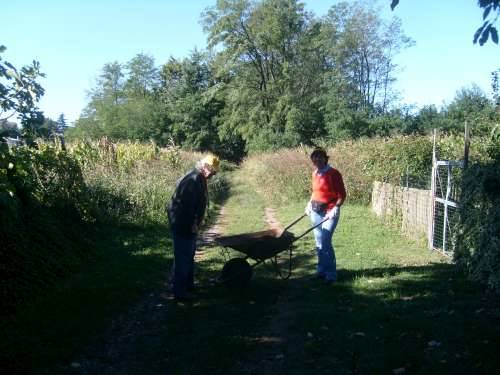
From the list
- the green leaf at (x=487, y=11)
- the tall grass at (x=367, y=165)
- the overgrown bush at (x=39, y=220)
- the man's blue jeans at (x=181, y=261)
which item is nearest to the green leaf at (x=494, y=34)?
the green leaf at (x=487, y=11)

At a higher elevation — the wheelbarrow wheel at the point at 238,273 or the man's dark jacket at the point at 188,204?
the man's dark jacket at the point at 188,204

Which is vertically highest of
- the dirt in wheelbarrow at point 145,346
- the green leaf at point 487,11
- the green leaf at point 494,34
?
the green leaf at point 487,11

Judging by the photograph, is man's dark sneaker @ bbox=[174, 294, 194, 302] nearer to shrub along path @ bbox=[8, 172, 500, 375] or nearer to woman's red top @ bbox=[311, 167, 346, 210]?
shrub along path @ bbox=[8, 172, 500, 375]

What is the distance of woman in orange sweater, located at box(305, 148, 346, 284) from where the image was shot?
24.1ft

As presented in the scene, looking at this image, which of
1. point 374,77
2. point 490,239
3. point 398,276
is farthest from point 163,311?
point 374,77

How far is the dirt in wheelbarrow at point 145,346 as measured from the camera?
4602 mm

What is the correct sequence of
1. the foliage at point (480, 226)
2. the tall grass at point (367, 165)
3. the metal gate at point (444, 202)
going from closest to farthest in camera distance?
the foliage at point (480, 226) < the metal gate at point (444, 202) < the tall grass at point (367, 165)

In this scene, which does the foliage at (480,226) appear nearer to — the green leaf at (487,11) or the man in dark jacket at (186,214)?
the man in dark jacket at (186,214)

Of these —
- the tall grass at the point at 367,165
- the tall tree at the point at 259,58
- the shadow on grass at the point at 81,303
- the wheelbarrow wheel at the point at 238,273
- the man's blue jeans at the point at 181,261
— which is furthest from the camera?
the tall tree at the point at 259,58

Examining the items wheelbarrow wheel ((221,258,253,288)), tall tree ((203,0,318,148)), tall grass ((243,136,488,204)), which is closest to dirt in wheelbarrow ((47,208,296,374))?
wheelbarrow wheel ((221,258,253,288))

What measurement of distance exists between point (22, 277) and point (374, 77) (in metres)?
42.9

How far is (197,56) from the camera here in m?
64.4

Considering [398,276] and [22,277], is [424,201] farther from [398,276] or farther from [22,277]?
[22,277]

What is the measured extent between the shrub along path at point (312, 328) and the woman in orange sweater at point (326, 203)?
1.33 ft
